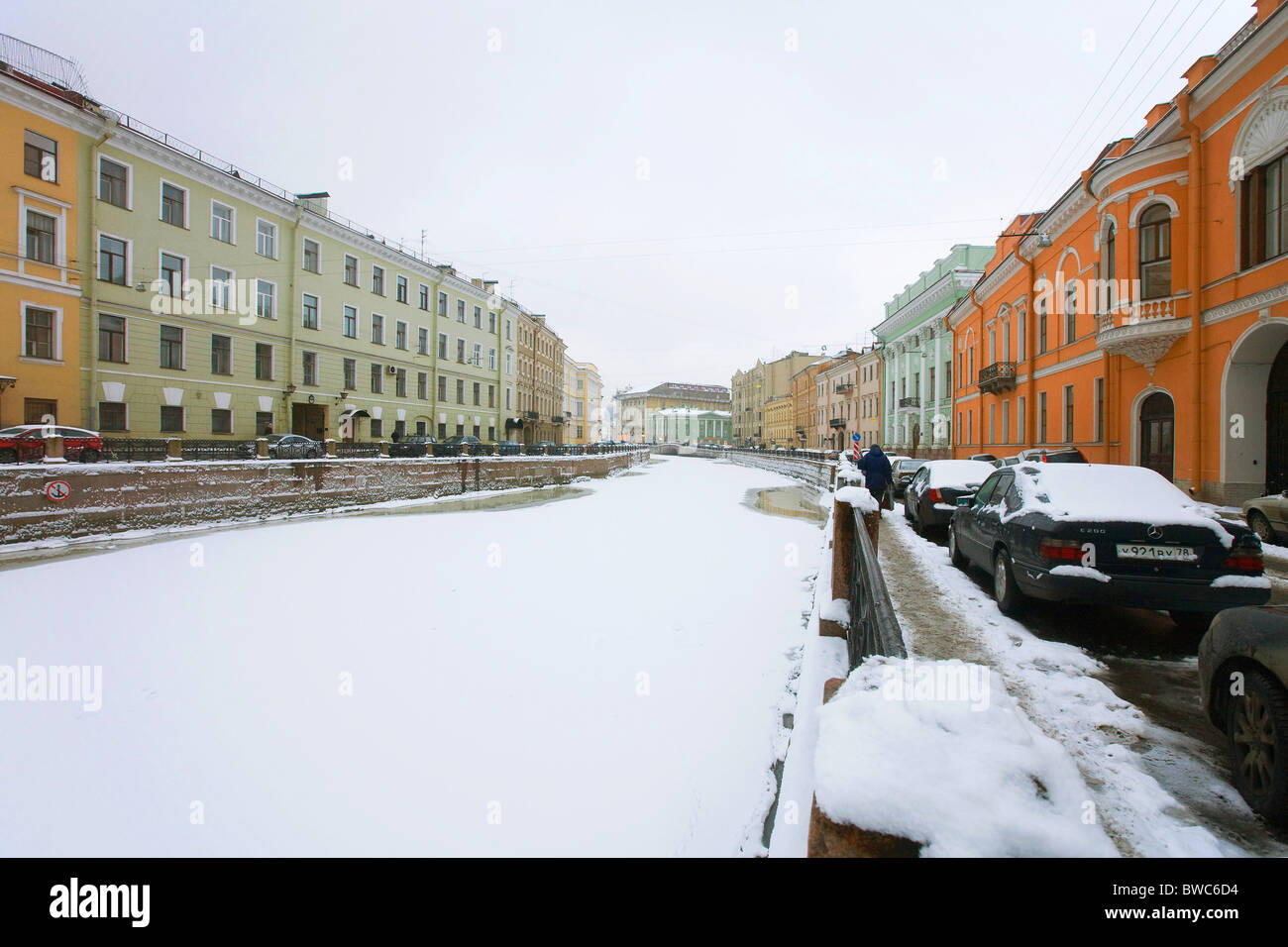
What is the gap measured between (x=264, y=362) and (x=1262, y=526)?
3369 cm

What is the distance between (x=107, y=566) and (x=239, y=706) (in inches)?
261

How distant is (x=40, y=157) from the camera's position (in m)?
20.2

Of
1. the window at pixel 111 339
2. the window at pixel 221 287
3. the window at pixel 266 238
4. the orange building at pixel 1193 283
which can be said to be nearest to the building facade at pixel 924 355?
the orange building at pixel 1193 283

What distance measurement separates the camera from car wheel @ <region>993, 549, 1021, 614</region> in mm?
5957

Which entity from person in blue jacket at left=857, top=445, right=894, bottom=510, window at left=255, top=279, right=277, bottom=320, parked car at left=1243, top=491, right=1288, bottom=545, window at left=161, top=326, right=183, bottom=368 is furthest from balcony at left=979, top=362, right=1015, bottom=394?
window at left=161, top=326, right=183, bottom=368

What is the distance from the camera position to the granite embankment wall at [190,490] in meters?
10.1

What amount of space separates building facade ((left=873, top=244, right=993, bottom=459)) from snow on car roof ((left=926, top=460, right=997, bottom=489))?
24947 millimetres

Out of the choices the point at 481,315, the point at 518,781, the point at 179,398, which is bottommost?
the point at 518,781

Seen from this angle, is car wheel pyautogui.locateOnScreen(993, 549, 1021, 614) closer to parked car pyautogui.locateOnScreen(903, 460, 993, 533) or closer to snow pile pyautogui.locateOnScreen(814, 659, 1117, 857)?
snow pile pyautogui.locateOnScreen(814, 659, 1117, 857)

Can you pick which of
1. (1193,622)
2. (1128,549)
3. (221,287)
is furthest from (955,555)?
(221,287)

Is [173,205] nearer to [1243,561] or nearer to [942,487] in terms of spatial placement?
[942,487]
